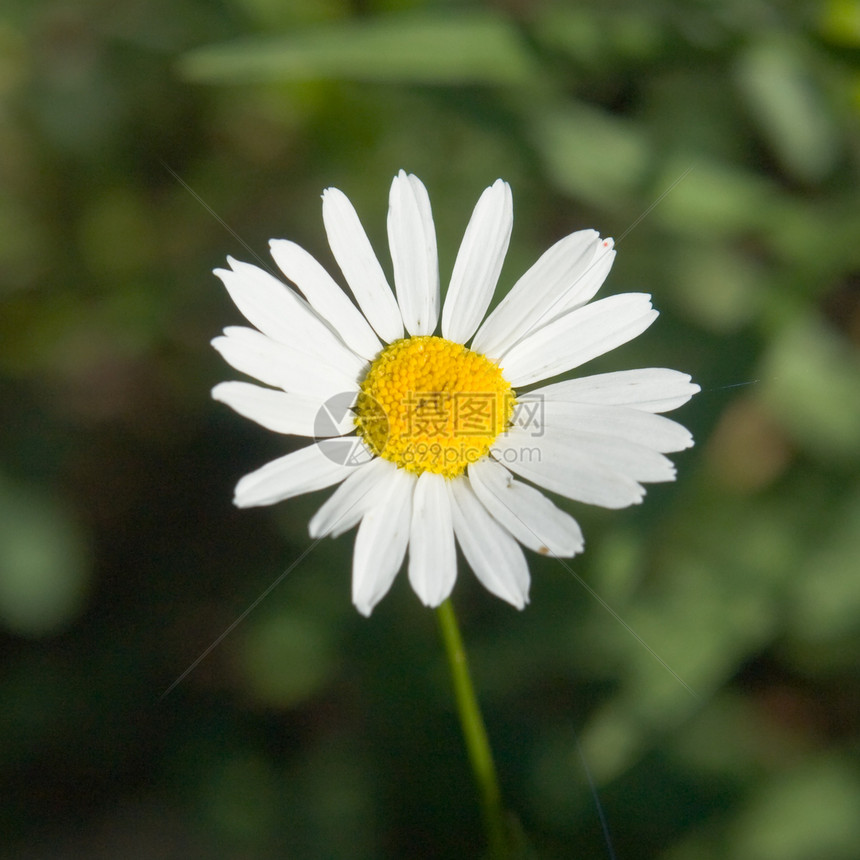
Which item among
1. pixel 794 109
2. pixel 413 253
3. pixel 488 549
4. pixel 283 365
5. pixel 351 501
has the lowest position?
pixel 488 549

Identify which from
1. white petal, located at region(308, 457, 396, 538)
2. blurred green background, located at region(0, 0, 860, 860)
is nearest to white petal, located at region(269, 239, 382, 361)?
white petal, located at region(308, 457, 396, 538)

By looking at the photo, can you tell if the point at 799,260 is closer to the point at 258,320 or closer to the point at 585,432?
the point at 585,432

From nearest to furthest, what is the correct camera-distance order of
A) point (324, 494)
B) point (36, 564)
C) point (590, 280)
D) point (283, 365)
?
1. point (283, 365)
2. point (590, 280)
3. point (324, 494)
4. point (36, 564)

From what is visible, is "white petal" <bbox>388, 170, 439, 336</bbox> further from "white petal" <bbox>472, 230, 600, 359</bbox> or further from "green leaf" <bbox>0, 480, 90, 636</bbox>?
"green leaf" <bbox>0, 480, 90, 636</bbox>

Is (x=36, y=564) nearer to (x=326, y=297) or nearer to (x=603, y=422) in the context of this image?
(x=326, y=297)

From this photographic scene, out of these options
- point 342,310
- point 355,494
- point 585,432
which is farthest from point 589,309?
point 355,494

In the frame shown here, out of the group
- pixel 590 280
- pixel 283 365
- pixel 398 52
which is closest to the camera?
pixel 283 365

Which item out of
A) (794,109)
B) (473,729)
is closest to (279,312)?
(473,729)

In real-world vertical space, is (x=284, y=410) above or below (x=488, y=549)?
above
